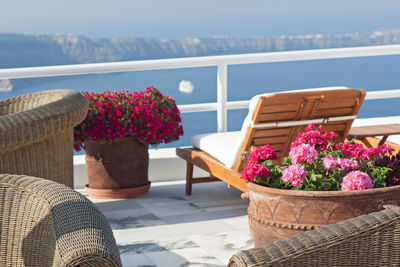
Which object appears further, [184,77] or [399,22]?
[399,22]

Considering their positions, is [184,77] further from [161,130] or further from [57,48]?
[161,130]

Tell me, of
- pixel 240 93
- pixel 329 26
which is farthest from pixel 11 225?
A: pixel 329 26

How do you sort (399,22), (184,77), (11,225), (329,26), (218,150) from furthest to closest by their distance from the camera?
1. (399,22)
2. (329,26)
3. (184,77)
4. (218,150)
5. (11,225)

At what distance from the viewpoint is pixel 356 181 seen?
2562 mm

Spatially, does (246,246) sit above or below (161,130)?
below

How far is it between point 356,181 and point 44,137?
142 centimetres

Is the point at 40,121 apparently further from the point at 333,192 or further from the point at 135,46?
the point at 135,46

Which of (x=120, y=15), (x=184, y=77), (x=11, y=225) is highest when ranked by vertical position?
(x=11, y=225)

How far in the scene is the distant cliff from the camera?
32344mm

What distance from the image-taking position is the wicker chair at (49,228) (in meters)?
1.21

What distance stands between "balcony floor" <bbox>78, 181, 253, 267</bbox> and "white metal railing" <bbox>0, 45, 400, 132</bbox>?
2.10ft

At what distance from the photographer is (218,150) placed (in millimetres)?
4102

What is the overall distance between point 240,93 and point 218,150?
2952cm

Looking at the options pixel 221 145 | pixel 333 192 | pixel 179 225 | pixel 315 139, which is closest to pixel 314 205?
pixel 333 192
